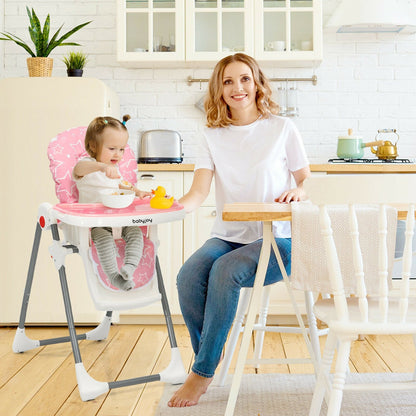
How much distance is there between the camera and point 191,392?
2055mm

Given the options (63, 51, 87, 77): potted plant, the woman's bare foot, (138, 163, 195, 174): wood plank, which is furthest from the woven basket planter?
the woman's bare foot

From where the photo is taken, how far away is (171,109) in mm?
3906

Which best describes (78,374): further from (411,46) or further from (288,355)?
(411,46)

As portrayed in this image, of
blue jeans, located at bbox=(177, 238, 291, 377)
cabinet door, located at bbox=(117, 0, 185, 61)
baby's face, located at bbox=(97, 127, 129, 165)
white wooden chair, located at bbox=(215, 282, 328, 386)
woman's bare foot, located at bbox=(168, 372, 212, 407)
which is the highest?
cabinet door, located at bbox=(117, 0, 185, 61)

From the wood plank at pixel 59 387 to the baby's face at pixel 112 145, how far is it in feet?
2.92

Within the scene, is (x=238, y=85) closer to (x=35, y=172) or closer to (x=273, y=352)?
(x=273, y=352)

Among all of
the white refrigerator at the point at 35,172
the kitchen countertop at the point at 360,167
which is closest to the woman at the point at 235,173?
the kitchen countertop at the point at 360,167

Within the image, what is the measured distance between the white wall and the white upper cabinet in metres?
0.32

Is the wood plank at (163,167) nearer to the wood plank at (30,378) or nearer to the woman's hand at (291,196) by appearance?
the wood plank at (30,378)

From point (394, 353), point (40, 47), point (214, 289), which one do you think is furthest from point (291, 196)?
point (40, 47)

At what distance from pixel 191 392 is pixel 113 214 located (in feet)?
2.20

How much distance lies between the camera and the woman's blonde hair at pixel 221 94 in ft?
7.66

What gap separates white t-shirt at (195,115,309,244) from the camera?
7.39ft

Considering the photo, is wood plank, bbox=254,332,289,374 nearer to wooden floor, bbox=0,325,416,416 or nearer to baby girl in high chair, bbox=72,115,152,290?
wooden floor, bbox=0,325,416,416
